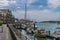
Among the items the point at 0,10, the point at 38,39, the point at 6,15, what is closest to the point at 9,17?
the point at 6,15

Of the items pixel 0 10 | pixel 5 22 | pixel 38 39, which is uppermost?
pixel 0 10

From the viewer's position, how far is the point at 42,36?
13.0m

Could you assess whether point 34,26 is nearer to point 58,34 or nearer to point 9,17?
point 58,34

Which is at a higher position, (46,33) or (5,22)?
(5,22)

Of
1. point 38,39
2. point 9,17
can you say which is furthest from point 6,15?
point 38,39

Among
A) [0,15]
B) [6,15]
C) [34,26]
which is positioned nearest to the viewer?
[0,15]

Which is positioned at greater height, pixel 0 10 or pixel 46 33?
pixel 0 10

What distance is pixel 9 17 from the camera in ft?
33.5

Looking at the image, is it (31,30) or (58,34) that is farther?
(31,30)

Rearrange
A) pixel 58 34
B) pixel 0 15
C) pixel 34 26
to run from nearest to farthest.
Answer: pixel 0 15, pixel 58 34, pixel 34 26

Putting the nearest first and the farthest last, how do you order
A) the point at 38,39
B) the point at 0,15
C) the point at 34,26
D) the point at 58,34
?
1. the point at 0,15
2. the point at 58,34
3. the point at 38,39
4. the point at 34,26

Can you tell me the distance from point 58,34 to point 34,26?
255 cm

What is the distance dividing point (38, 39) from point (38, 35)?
37cm

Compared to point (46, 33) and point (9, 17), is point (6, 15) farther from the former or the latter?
point (46, 33)
